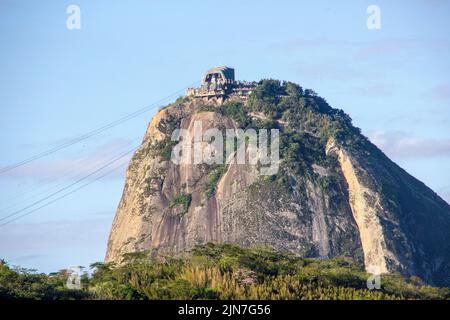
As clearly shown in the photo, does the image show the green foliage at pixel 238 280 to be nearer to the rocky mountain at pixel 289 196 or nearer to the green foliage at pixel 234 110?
the rocky mountain at pixel 289 196

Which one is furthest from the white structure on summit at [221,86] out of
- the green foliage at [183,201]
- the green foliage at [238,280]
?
the green foliage at [238,280]

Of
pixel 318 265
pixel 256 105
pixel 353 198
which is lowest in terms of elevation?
pixel 318 265

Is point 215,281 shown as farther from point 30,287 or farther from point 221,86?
point 221,86

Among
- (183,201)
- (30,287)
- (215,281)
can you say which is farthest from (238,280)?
(183,201)

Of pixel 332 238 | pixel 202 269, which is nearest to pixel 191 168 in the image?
pixel 332 238
